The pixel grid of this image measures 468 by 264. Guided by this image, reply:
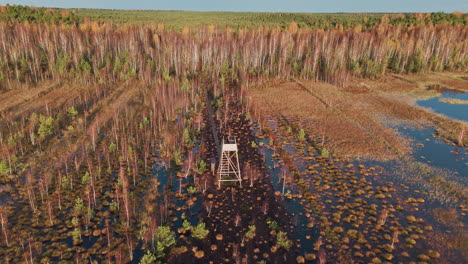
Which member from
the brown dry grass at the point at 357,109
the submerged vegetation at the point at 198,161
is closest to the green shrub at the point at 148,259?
the submerged vegetation at the point at 198,161

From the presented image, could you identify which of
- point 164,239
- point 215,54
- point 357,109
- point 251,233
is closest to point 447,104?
point 357,109

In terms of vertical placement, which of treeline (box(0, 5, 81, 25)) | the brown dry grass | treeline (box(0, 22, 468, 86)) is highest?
treeline (box(0, 5, 81, 25))

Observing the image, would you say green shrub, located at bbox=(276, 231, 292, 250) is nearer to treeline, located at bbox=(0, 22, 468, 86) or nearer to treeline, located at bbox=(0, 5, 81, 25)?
treeline, located at bbox=(0, 22, 468, 86)

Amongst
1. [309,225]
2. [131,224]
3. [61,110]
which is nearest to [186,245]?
[131,224]

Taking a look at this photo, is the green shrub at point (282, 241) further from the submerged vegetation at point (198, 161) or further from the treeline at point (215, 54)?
the treeline at point (215, 54)

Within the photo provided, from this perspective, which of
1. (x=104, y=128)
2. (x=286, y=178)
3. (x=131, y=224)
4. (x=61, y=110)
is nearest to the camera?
(x=131, y=224)

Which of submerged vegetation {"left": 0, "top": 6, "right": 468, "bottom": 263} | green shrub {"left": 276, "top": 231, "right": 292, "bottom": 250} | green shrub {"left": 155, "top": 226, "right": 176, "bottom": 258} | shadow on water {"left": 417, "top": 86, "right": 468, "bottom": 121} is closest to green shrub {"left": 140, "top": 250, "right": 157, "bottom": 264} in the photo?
submerged vegetation {"left": 0, "top": 6, "right": 468, "bottom": 263}

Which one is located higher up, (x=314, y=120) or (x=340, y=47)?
(x=340, y=47)

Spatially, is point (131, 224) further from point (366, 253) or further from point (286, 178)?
point (366, 253)
